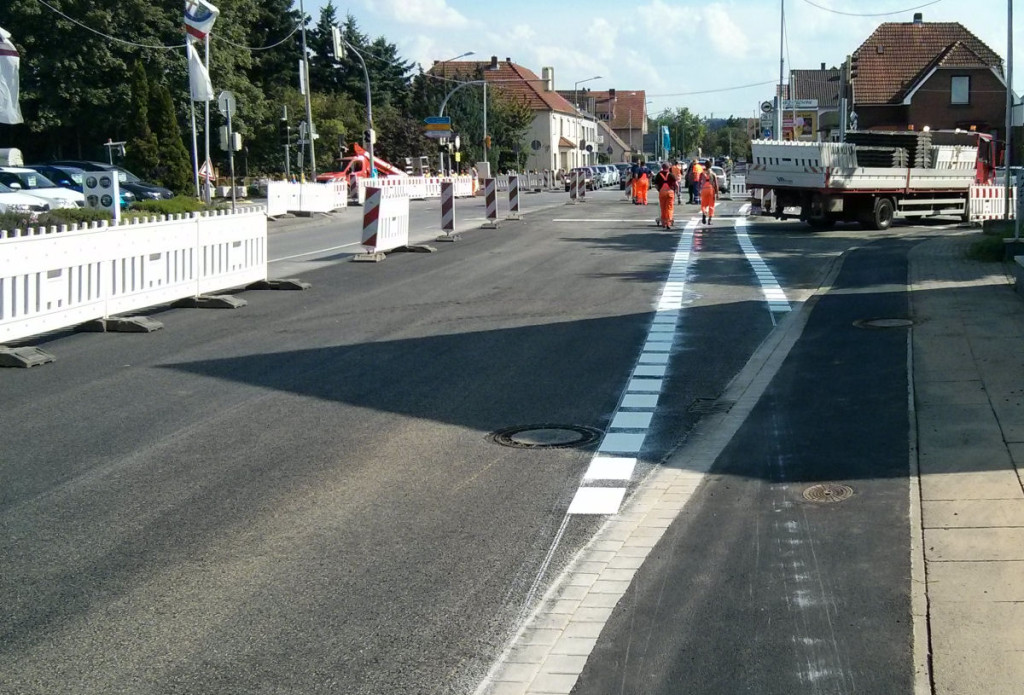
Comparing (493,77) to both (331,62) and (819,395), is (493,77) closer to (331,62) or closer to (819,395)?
(331,62)

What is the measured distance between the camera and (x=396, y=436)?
877 cm

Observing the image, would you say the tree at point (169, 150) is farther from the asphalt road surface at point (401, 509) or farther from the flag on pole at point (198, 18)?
the asphalt road surface at point (401, 509)

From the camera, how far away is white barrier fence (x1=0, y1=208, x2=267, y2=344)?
40.6ft

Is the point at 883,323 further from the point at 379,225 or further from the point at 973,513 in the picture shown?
the point at 379,225

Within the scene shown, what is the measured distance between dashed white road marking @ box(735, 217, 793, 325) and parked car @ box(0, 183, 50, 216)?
629 inches

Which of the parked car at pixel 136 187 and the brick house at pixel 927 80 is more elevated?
the brick house at pixel 927 80

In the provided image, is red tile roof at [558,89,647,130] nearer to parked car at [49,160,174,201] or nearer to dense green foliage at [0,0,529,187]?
dense green foliage at [0,0,529,187]

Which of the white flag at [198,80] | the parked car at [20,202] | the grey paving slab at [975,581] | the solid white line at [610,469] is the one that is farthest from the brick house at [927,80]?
the grey paving slab at [975,581]

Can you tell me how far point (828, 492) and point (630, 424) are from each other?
2253 mm

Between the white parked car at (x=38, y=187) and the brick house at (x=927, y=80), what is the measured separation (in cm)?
5273

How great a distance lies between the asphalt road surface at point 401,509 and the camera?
493cm

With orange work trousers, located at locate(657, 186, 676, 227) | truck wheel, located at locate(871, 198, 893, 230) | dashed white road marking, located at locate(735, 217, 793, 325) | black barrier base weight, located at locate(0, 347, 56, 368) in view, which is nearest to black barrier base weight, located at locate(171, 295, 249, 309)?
black barrier base weight, located at locate(0, 347, 56, 368)

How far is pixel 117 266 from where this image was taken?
46.6 ft

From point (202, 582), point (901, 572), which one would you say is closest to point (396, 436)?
point (202, 582)
